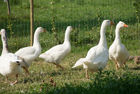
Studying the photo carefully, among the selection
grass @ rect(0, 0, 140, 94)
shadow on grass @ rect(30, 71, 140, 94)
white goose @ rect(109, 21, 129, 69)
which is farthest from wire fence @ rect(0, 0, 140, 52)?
shadow on grass @ rect(30, 71, 140, 94)

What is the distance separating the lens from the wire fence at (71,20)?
11.0m

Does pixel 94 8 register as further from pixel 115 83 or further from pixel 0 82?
pixel 115 83

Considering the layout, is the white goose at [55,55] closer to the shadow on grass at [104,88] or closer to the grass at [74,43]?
the grass at [74,43]

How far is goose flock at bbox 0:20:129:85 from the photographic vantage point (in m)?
7.21

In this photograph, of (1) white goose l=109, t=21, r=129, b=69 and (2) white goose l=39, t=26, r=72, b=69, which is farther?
(2) white goose l=39, t=26, r=72, b=69

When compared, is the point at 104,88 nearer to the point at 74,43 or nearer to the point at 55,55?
the point at 55,55

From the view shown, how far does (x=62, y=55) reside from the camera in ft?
28.7

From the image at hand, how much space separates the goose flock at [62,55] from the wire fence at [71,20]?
1.98 m

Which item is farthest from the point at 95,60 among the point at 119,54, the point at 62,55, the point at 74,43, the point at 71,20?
the point at 71,20

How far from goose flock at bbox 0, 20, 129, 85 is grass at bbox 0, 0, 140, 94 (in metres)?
0.23

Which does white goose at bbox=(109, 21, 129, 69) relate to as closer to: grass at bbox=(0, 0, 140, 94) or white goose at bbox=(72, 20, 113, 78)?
grass at bbox=(0, 0, 140, 94)

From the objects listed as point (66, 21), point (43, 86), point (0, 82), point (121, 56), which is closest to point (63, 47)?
point (121, 56)

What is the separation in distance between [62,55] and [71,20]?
5260 millimetres

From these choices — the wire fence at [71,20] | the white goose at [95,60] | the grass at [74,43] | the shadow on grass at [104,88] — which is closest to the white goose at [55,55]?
the grass at [74,43]
